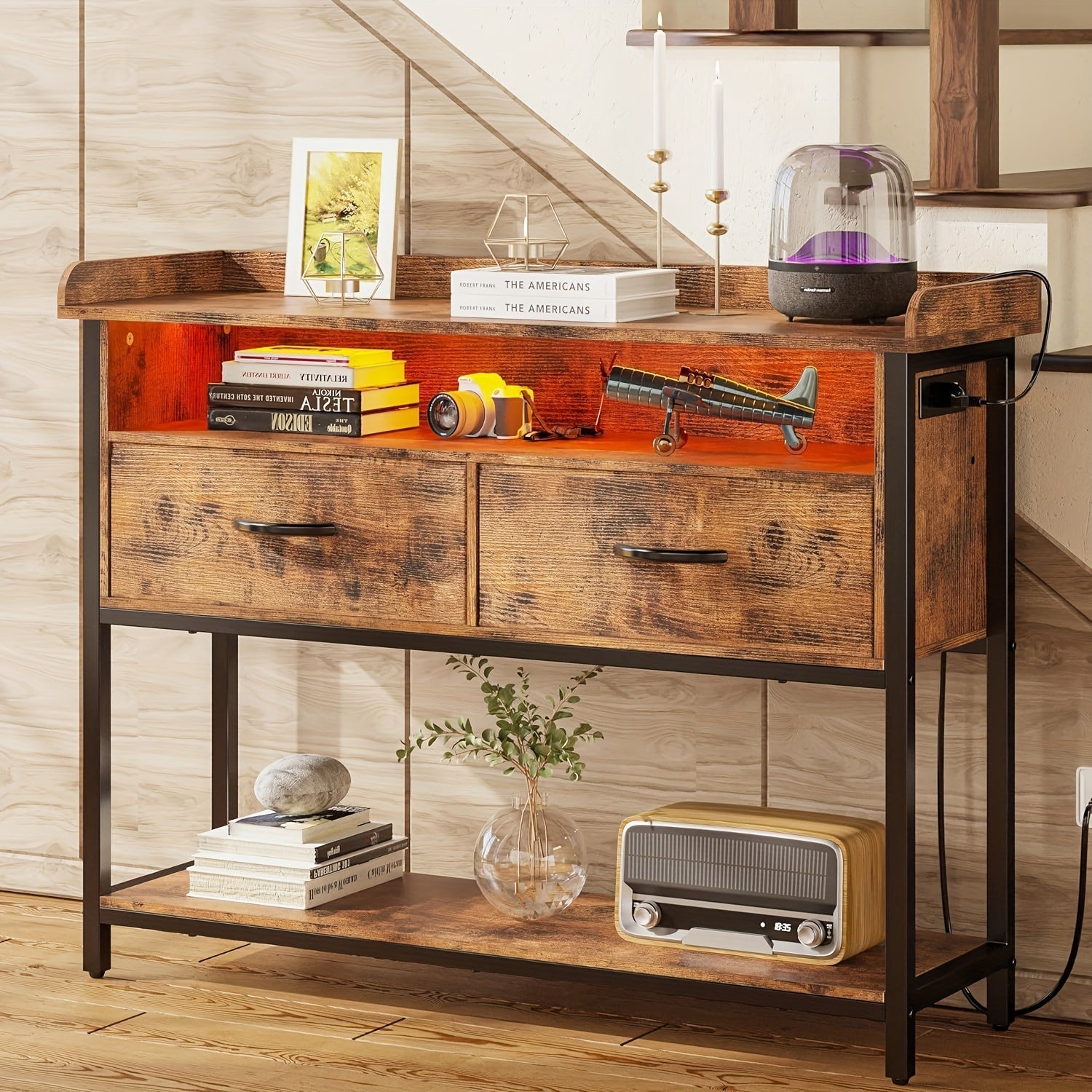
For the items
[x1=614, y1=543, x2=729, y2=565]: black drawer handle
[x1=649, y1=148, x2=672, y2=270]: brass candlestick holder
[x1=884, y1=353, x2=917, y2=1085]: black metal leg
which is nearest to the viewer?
[x1=884, y1=353, x2=917, y2=1085]: black metal leg

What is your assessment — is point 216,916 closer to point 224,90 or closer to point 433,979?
point 433,979

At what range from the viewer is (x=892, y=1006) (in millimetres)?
2518

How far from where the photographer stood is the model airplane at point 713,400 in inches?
104

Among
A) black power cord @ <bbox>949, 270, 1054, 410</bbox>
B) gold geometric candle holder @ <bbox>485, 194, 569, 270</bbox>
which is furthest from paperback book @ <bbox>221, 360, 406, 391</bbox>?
black power cord @ <bbox>949, 270, 1054, 410</bbox>

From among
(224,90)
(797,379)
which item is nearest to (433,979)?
(797,379)

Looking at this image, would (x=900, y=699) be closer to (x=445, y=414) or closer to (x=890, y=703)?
(x=890, y=703)

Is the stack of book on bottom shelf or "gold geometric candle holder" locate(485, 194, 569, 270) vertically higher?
"gold geometric candle holder" locate(485, 194, 569, 270)

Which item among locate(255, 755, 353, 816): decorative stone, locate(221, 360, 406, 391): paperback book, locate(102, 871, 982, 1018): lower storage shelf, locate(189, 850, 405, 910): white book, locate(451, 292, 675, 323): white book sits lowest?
locate(102, 871, 982, 1018): lower storage shelf

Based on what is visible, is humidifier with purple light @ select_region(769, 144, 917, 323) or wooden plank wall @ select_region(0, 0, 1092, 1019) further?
wooden plank wall @ select_region(0, 0, 1092, 1019)

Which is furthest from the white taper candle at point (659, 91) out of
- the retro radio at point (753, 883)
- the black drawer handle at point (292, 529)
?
the retro radio at point (753, 883)

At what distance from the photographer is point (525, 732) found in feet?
9.52

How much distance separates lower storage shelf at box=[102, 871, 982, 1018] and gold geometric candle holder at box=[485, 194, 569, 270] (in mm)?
963

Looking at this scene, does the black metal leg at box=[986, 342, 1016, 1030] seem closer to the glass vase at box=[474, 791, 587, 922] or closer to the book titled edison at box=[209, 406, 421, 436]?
the glass vase at box=[474, 791, 587, 922]

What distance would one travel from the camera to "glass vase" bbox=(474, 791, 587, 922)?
9.30ft
